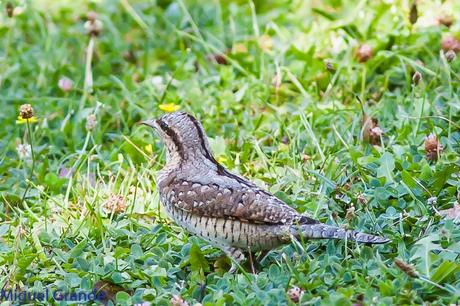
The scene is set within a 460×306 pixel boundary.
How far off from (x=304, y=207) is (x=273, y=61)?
92.1 inches

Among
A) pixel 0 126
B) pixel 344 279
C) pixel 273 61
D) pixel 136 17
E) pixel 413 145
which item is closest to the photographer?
pixel 344 279

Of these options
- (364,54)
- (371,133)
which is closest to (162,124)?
(371,133)

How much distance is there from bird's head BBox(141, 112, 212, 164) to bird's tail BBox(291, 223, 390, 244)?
2.41ft

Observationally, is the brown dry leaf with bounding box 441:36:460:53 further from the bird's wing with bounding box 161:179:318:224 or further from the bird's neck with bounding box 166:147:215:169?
the bird's wing with bounding box 161:179:318:224

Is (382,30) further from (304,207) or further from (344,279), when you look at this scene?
(344,279)

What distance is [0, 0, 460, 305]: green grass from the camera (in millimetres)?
4328

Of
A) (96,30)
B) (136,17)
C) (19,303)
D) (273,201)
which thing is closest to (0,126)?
(96,30)

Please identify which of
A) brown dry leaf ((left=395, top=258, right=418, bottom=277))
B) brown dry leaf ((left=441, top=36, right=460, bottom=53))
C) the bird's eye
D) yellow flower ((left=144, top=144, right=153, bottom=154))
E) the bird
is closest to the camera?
brown dry leaf ((left=395, top=258, right=418, bottom=277))

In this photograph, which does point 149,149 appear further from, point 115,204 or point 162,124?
point 162,124

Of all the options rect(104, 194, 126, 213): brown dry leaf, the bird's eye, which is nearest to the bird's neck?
the bird's eye

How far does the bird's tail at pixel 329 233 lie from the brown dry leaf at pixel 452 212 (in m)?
0.68

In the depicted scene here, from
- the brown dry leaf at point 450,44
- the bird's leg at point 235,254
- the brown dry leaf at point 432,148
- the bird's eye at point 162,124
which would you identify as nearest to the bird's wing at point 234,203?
the bird's leg at point 235,254

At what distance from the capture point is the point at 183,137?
4.73 m

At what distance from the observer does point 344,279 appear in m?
4.19
